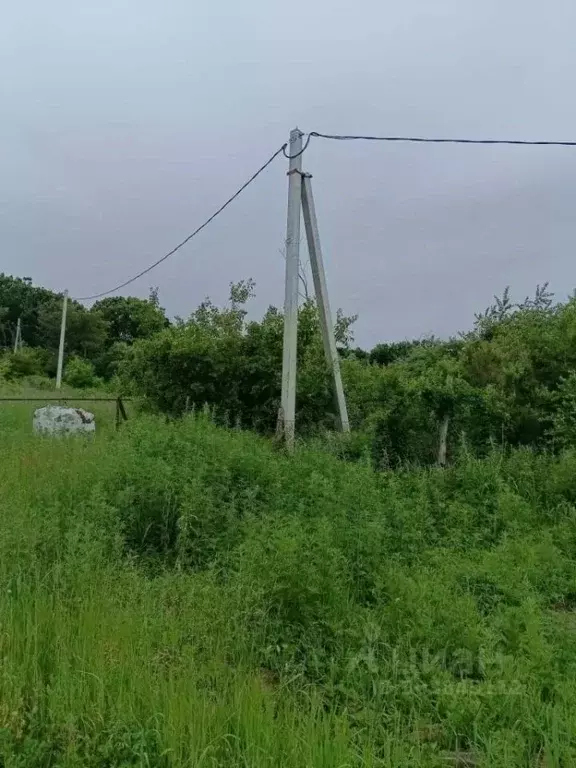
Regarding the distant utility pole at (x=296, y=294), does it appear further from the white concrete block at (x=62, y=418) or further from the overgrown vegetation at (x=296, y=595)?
the white concrete block at (x=62, y=418)

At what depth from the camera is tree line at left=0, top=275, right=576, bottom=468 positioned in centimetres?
896

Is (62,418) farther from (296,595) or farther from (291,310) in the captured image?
(296,595)

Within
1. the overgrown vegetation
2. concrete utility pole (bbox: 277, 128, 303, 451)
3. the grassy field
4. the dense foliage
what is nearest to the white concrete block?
the overgrown vegetation

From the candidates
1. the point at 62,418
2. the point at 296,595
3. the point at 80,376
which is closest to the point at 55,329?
the point at 80,376

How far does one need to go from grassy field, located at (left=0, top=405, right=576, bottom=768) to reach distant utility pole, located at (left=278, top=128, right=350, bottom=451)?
2.23 meters

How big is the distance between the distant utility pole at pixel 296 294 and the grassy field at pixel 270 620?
2.23 metres

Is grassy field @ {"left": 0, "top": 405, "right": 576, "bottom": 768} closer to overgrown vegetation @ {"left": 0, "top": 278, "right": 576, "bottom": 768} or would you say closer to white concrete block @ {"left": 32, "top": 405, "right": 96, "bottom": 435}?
overgrown vegetation @ {"left": 0, "top": 278, "right": 576, "bottom": 768}

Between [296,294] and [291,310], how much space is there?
0.80 feet

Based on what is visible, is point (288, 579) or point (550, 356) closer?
point (288, 579)

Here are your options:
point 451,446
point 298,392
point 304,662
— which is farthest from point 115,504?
point 451,446

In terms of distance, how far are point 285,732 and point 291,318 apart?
21.3ft

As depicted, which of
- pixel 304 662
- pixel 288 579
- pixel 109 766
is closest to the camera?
pixel 109 766

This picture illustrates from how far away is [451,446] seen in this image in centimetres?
913

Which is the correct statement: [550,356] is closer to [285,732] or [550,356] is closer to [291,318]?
[291,318]
